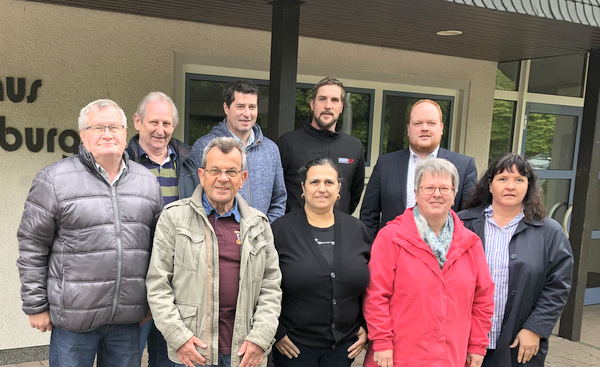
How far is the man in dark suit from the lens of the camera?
10.1 feet

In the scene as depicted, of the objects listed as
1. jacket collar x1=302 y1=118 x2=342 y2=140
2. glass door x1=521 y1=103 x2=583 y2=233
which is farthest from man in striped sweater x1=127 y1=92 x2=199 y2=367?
glass door x1=521 y1=103 x2=583 y2=233

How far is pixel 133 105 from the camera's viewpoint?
4449 mm

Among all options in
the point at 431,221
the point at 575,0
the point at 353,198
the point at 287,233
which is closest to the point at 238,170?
the point at 287,233

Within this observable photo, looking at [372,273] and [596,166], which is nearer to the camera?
[372,273]

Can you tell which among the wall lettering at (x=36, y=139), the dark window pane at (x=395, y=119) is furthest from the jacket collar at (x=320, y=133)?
the dark window pane at (x=395, y=119)

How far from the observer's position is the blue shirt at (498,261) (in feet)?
8.79

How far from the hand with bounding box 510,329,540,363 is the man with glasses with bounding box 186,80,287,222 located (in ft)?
4.87

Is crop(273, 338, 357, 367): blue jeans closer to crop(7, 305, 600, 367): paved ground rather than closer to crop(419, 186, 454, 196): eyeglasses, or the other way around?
crop(419, 186, 454, 196): eyeglasses

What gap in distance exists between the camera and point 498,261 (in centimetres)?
269

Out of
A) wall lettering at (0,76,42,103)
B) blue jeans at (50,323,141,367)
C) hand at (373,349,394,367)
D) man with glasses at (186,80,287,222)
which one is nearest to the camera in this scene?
blue jeans at (50,323,141,367)

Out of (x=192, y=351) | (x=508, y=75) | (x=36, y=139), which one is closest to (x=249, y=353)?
(x=192, y=351)

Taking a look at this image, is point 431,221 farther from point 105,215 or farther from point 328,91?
point 105,215

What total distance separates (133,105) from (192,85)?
0.59 m

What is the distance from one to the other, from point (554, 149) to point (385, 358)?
5557 mm
